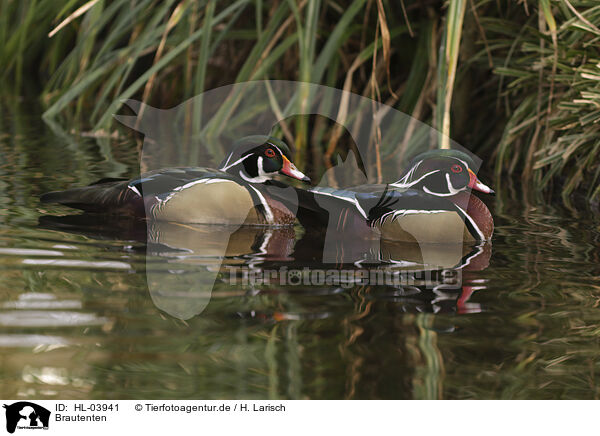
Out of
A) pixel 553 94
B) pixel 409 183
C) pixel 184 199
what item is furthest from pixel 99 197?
pixel 553 94

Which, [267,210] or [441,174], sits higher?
[441,174]

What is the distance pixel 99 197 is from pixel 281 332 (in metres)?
1.92

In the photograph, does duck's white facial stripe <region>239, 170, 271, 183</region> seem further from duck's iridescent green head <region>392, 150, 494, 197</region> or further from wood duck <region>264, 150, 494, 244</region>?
duck's iridescent green head <region>392, 150, 494, 197</region>

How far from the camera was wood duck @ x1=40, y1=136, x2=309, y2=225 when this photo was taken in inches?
166

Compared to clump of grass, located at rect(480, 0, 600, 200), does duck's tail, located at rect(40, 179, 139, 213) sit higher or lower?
lower

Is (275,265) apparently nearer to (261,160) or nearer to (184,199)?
(184,199)

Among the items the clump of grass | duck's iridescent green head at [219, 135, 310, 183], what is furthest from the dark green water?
the clump of grass

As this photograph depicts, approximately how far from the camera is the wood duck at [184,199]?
13.8ft

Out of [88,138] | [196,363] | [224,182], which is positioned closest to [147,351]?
[196,363]

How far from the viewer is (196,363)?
2.48 metres

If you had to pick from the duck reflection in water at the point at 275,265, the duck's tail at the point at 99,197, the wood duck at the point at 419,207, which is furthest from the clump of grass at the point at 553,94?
the duck's tail at the point at 99,197

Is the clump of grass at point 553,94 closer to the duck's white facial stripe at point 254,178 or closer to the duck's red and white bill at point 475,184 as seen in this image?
the duck's red and white bill at point 475,184

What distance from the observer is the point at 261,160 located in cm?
457
